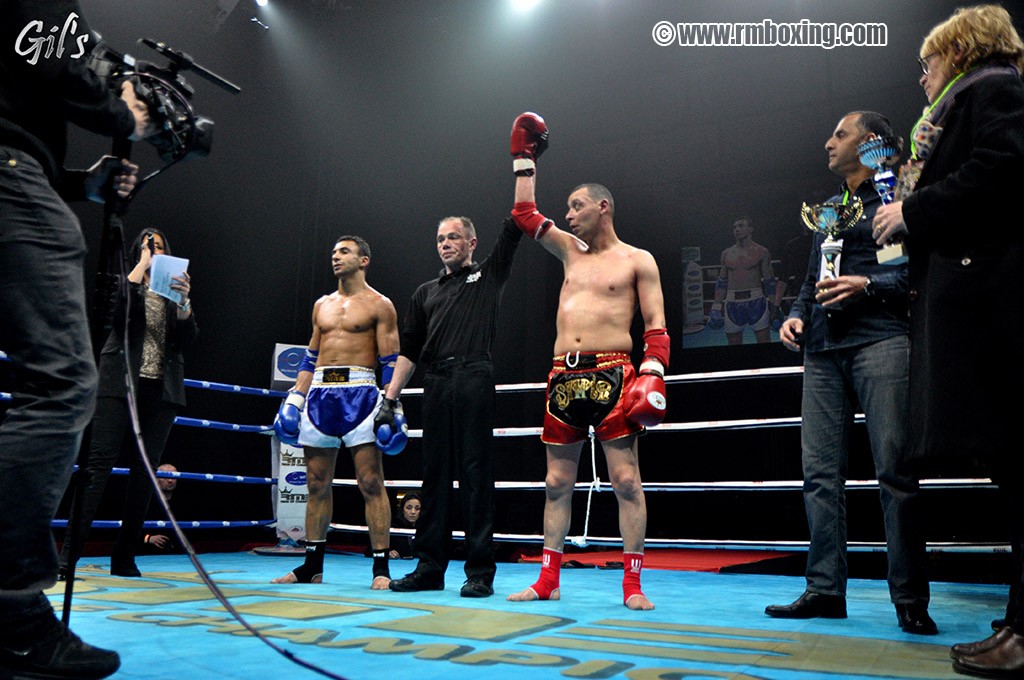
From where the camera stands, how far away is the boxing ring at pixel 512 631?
5.22ft

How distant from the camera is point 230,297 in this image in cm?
624

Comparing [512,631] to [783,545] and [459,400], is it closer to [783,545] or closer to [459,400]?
[459,400]

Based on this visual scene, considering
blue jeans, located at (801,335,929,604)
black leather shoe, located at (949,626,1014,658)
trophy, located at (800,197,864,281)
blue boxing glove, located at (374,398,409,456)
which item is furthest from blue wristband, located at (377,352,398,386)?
black leather shoe, located at (949,626,1014,658)

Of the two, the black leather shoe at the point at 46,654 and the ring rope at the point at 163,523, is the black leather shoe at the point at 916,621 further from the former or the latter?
the ring rope at the point at 163,523

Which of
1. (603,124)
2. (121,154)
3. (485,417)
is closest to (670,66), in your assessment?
(603,124)

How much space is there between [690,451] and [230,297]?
390 centimetres

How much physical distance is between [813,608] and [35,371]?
7.54 ft

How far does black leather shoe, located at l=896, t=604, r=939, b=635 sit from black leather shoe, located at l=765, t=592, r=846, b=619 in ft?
0.84

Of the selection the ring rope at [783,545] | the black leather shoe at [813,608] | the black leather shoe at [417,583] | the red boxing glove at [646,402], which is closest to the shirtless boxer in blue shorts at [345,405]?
the black leather shoe at [417,583]

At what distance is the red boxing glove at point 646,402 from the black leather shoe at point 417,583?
3.73ft

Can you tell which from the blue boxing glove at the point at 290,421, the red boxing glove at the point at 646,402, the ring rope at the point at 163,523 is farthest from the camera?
the ring rope at the point at 163,523

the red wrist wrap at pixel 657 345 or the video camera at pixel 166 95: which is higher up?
the video camera at pixel 166 95

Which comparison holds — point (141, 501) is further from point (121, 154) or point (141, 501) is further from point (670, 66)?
point (670, 66)

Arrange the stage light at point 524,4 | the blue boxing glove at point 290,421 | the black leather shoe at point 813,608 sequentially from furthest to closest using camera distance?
the stage light at point 524,4
the blue boxing glove at point 290,421
the black leather shoe at point 813,608
